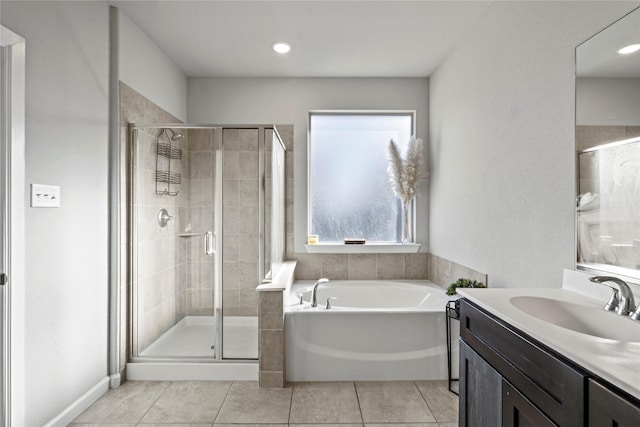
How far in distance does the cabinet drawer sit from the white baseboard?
2153 mm

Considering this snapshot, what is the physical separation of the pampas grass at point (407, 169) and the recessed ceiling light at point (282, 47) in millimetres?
1310

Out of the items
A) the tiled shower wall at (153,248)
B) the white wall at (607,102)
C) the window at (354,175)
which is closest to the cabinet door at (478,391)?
the white wall at (607,102)

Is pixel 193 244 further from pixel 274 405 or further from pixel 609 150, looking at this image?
pixel 609 150

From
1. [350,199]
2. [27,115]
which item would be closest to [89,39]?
[27,115]

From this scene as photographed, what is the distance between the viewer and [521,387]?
1.09 meters

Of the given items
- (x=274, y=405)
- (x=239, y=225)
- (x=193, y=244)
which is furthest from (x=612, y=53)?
(x=193, y=244)

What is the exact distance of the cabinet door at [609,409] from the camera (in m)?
0.72

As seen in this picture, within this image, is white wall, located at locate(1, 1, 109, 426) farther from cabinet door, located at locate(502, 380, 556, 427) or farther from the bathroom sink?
the bathroom sink

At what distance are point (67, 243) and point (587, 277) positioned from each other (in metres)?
2.57

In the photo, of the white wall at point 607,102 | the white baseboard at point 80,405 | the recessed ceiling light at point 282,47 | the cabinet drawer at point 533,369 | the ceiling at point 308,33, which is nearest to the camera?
the cabinet drawer at point 533,369

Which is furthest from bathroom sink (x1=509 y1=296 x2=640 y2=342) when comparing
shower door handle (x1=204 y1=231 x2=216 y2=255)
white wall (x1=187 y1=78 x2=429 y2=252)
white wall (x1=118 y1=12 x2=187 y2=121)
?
white wall (x1=118 y1=12 x2=187 y2=121)

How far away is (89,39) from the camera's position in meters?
2.25

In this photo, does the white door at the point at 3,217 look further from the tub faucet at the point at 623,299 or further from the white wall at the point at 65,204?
the tub faucet at the point at 623,299

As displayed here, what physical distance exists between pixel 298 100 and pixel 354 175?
96cm
